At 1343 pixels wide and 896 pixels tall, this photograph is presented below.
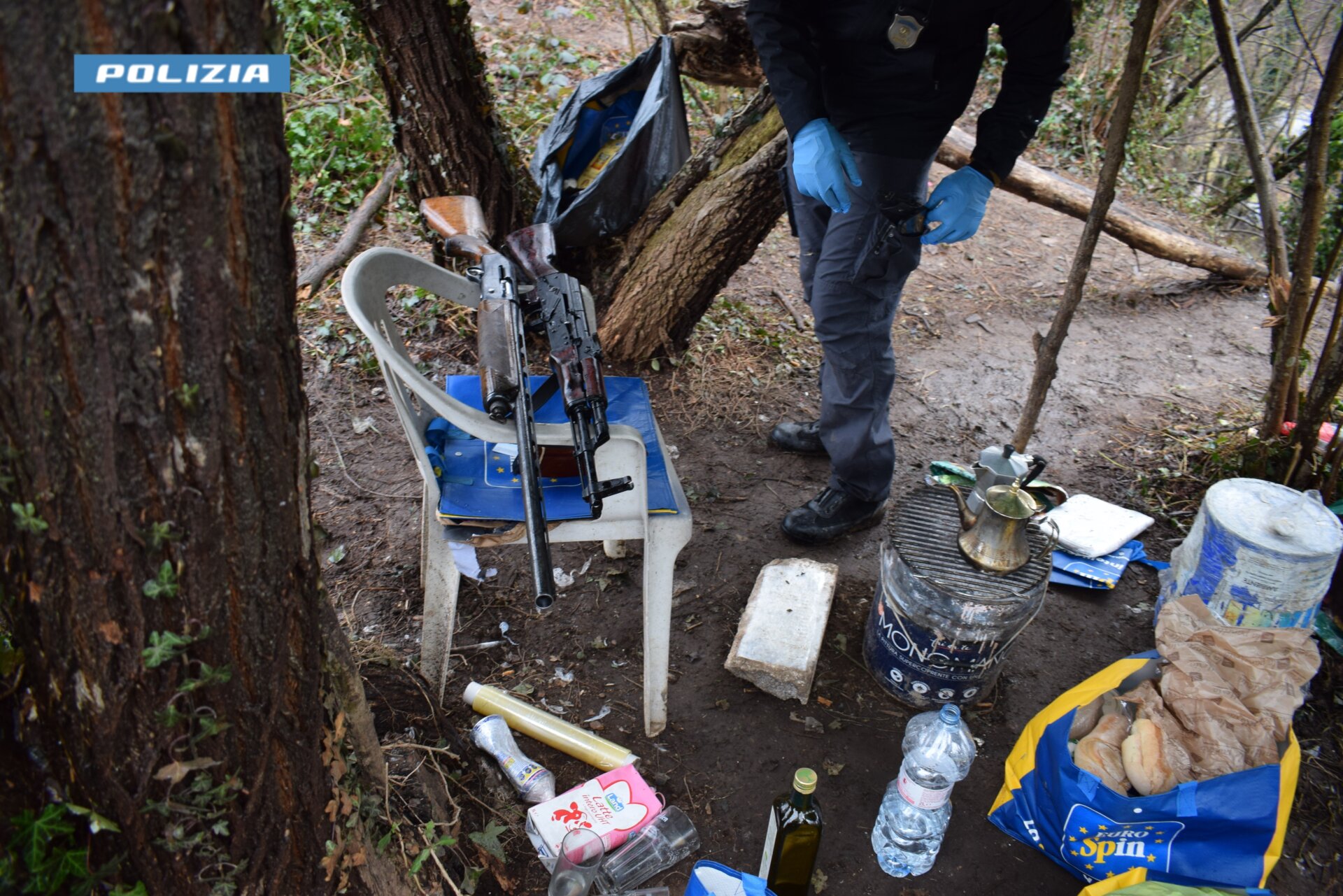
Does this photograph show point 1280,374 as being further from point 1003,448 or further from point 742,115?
point 742,115

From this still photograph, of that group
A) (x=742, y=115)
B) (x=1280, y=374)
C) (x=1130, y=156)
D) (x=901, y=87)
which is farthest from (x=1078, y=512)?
(x=1130, y=156)

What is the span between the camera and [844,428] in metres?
2.87

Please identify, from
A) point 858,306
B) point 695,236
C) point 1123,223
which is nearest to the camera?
point 858,306

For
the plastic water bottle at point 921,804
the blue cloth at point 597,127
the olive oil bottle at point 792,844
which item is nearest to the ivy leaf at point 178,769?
the olive oil bottle at point 792,844

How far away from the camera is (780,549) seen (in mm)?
3035

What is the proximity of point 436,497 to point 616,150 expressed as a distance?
2.11 m

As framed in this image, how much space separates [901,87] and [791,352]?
181cm

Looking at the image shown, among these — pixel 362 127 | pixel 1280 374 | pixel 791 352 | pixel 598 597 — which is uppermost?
pixel 362 127

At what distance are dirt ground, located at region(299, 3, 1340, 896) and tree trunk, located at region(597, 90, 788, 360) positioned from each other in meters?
0.29

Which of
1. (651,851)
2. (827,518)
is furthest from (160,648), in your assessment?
(827,518)

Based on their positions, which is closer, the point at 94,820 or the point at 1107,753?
the point at 94,820

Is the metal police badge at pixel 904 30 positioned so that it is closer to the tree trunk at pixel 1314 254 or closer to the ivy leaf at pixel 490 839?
the tree trunk at pixel 1314 254

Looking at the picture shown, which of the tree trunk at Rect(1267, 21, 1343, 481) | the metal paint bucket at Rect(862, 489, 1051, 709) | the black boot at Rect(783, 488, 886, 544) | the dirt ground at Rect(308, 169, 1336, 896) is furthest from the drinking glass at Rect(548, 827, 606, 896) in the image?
the tree trunk at Rect(1267, 21, 1343, 481)

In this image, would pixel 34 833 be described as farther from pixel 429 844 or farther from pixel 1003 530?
pixel 1003 530
